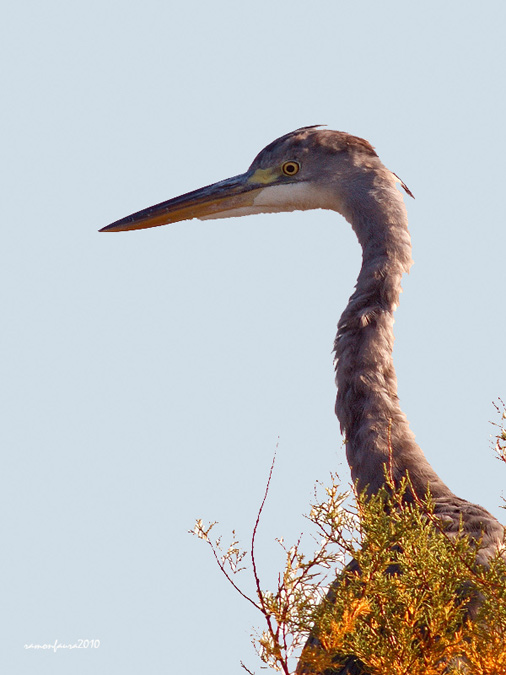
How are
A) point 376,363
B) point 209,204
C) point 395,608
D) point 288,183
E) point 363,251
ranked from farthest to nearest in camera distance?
point 209,204 → point 288,183 → point 363,251 → point 376,363 → point 395,608

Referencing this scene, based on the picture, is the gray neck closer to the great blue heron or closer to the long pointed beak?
the great blue heron

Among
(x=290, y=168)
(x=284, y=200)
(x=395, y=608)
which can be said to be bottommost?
(x=395, y=608)

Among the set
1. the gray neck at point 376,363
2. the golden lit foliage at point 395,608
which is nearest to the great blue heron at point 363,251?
the gray neck at point 376,363

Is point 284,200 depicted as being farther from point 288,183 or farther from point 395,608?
point 395,608

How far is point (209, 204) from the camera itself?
16.5 feet

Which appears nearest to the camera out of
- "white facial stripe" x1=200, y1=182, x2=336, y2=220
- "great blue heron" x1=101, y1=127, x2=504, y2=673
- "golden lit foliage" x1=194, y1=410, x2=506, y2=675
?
"golden lit foliage" x1=194, y1=410, x2=506, y2=675

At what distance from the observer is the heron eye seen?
191 inches

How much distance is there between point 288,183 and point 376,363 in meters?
1.53

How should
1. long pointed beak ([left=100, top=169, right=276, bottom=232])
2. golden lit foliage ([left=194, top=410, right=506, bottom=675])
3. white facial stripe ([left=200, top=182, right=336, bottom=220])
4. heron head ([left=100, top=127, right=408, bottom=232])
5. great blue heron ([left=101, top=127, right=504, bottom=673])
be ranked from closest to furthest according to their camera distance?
golden lit foliage ([left=194, top=410, right=506, bottom=675])
great blue heron ([left=101, top=127, right=504, bottom=673])
heron head ([left=100, top=127, right=408, bottom=232])
white facial stripe ([left=200, top=182, right=336, bottom=220])
long pointed beak ([left=100, top=169, right=276, bottom=232])

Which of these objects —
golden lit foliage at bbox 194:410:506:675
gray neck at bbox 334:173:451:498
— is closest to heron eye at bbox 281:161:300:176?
gray neck at bbox 334:173:451:498

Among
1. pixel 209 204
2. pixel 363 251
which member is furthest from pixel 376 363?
pixel 209 204

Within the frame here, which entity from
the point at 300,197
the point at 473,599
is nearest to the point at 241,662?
the point at 473,599

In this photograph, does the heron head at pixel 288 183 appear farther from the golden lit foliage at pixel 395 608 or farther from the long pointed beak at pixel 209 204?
the golden lit foliage at pixel 395 608

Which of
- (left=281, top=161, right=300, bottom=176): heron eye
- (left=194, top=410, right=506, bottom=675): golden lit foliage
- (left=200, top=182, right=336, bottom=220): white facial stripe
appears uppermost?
(left=281, top=161, right=300, bottom=176): heron eye
